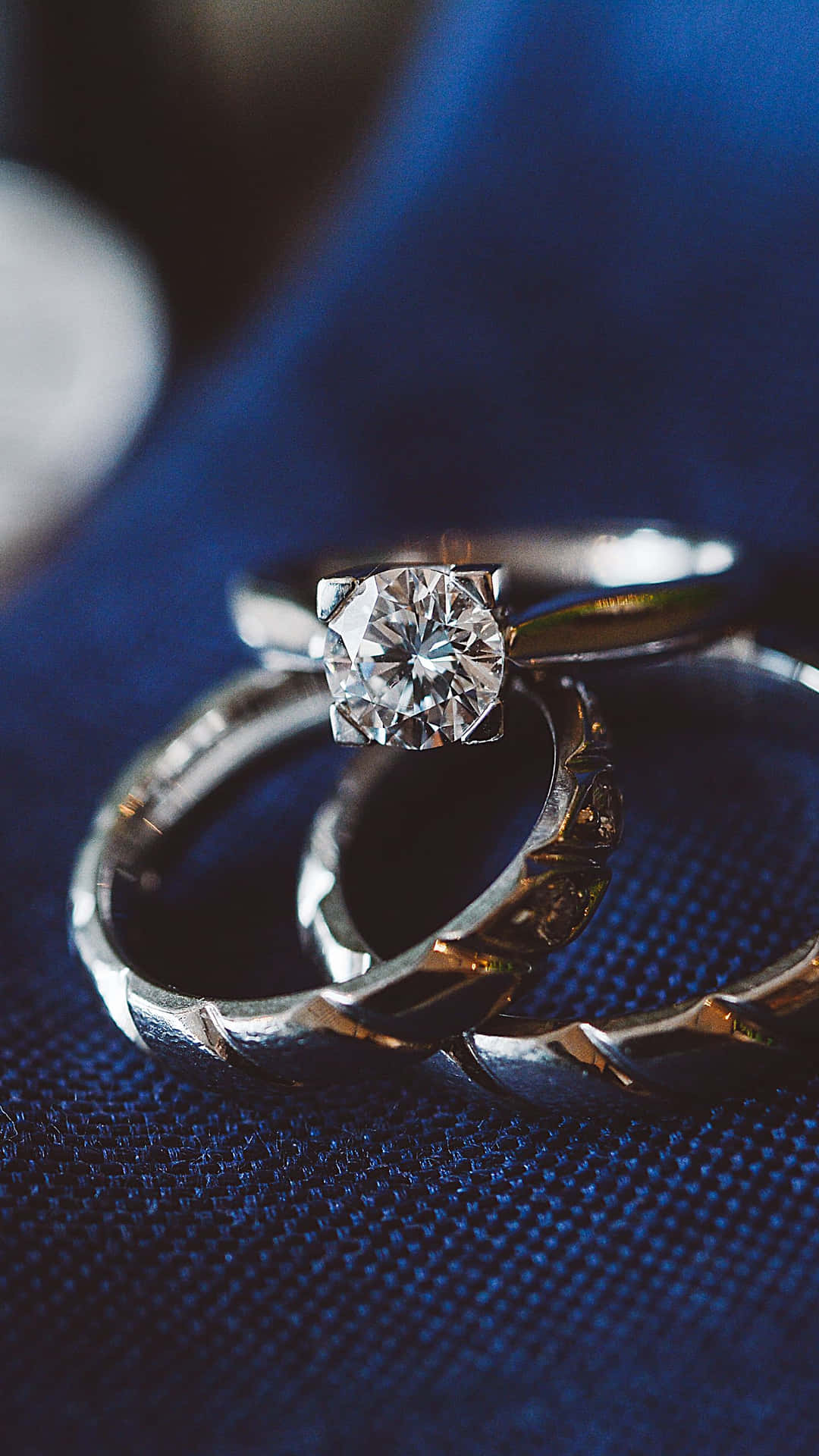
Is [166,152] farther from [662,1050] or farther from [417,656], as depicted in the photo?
[662,1050]

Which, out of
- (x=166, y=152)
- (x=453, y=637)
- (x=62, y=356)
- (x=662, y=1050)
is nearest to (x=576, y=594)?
(x=453, y=637)

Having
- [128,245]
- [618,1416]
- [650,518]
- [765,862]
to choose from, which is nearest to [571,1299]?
[618,1416]

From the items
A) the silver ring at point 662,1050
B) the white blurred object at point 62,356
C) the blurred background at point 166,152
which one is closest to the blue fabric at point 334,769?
the silver ring at point 662,1050

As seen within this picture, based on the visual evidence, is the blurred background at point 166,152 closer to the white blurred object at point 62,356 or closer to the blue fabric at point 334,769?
the white blurred object at point 62,356

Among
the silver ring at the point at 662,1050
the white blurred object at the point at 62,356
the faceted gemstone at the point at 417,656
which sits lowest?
the silver ring at the point at 662,1050

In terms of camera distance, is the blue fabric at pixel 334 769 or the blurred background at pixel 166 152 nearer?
the blue fabric at pixel 334 769

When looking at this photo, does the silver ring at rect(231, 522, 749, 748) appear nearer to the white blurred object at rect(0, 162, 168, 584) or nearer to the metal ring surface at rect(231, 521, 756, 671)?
the metal ring surface at rect(231, 521, 756, 671)
